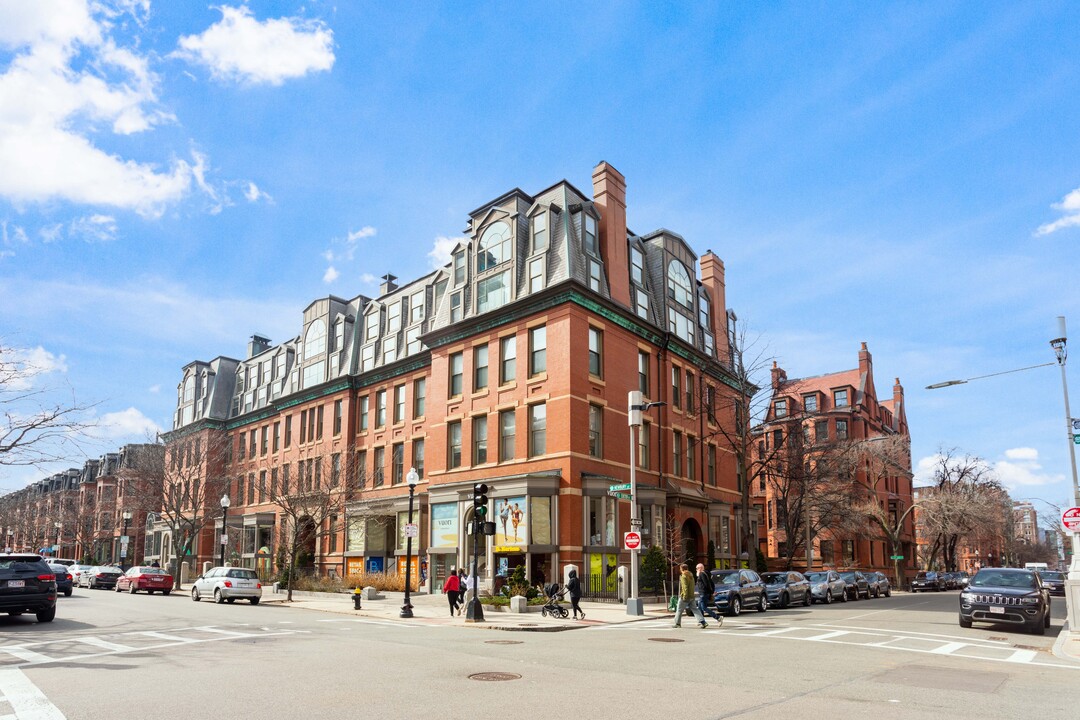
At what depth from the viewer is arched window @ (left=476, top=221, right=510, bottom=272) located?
117 feet

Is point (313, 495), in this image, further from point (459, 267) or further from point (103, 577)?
point (103, 577)

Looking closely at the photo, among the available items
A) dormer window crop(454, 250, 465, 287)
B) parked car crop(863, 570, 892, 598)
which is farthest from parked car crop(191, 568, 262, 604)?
parked car crop(863, 570, 892, 598)

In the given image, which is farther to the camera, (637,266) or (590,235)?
(637,266)

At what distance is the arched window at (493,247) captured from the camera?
3578 cm

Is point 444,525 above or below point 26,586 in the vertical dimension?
above

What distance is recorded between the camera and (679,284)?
4178cm

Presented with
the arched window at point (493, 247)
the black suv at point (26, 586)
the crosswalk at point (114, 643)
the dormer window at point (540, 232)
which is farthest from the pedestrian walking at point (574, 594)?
the arched window at point (493, 247)

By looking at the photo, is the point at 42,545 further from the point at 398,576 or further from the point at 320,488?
the point at 398,576

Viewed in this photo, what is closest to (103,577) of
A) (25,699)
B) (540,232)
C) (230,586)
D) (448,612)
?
(230,586)

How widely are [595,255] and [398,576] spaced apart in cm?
1711

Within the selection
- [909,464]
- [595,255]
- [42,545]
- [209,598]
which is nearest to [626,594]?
[595,255]

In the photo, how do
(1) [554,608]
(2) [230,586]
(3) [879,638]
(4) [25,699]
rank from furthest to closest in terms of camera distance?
(2) [230,586]
(1) [554,608]
(3) [879,638]
(4) [25,699]

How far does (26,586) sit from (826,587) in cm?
2919

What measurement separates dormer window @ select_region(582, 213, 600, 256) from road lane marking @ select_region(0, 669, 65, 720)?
27113 mm
